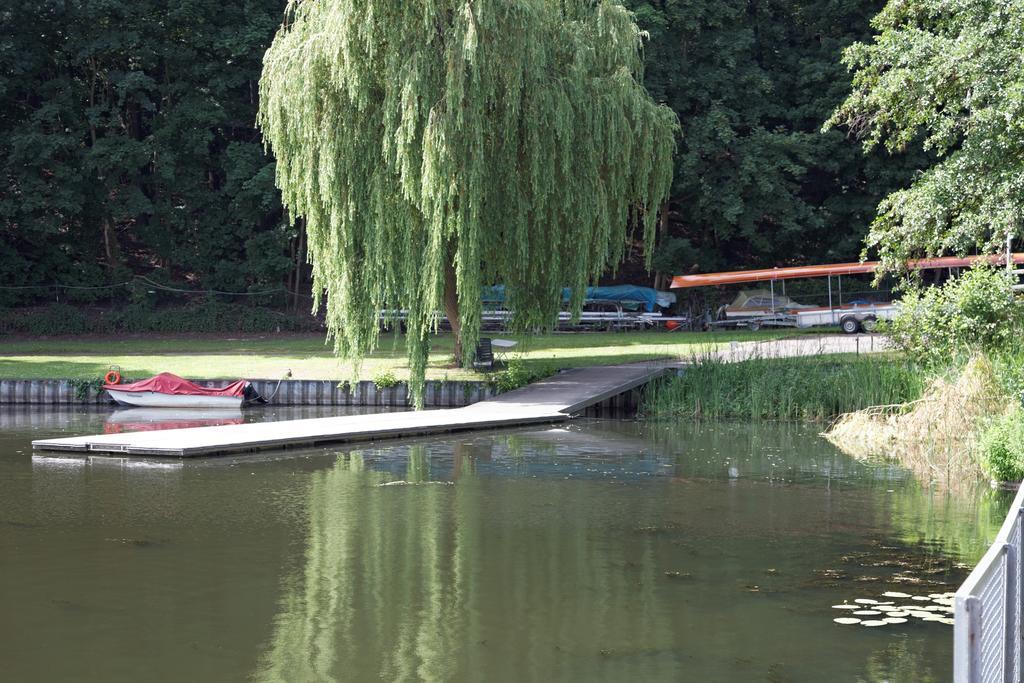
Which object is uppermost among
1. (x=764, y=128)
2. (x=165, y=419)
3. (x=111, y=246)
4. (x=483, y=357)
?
(x=764, y=128)

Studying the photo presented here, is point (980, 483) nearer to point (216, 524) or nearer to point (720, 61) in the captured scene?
point (216, 524)

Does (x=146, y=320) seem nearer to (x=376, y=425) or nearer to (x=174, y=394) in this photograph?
(x=174, y=394)

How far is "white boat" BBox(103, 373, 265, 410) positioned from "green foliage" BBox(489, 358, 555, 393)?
16.8 ft

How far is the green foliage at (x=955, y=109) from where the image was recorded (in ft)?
61.8

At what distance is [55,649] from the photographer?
8008 millimetres

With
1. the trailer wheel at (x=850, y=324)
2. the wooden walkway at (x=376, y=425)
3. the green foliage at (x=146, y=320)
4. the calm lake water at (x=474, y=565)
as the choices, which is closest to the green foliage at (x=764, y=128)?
the trailer wheel at (x=850, y=324)

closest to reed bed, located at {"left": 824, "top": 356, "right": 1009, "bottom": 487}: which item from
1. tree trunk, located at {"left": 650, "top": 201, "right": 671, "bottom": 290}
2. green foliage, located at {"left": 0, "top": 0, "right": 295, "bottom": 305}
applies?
tree trunk, located at {"left": 650, "top": 201, "right": 671, "bottom": 290}

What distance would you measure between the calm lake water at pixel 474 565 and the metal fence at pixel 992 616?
2796mm

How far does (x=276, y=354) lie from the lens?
30.1 meters

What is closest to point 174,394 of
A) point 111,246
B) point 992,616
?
point 111,246

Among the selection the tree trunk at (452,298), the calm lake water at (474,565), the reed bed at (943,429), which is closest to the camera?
the calm lake water at (474,565)

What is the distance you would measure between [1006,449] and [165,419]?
48.2ft

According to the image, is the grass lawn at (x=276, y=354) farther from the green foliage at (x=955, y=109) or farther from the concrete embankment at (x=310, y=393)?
the green foliage at (x=955, y=109)

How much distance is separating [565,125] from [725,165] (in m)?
20.7
